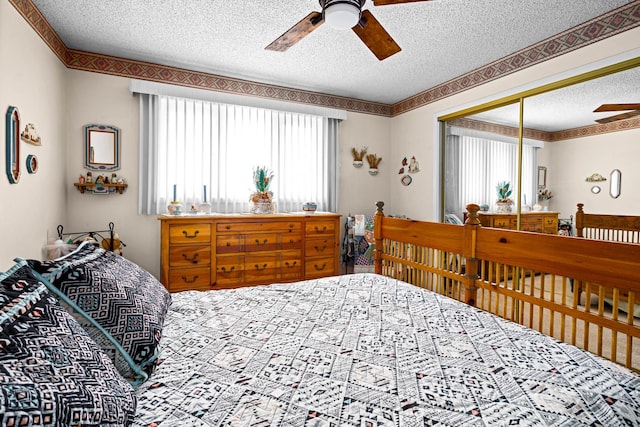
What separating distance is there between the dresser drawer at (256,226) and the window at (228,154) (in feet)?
1.63

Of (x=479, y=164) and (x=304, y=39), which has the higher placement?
(x=304, y=39)

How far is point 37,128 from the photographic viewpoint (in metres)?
2.59

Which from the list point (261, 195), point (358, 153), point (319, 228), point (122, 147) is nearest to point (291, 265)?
point (319, 228)

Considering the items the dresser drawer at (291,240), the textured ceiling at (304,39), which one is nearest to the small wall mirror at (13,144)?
the textured ceiling at (304,39)

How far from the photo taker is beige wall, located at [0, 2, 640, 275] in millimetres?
2330

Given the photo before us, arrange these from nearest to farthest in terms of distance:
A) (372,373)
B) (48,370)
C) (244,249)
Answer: (48,370) → (372,373) → (244,249)

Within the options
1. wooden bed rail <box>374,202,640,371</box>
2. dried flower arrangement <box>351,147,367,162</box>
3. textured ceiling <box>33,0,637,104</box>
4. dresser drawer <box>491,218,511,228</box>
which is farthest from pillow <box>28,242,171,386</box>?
dried flower arrangement <box>351,147,367,162</box>

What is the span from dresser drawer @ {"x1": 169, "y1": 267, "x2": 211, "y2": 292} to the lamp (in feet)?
8.35

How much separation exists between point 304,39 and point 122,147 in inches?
85.3

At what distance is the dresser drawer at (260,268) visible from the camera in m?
3.59

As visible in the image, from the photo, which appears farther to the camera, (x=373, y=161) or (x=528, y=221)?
(x=373, y=161)

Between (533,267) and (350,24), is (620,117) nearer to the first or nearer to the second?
(533,267)

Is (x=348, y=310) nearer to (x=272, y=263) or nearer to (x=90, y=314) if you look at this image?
(x=90, y=314)

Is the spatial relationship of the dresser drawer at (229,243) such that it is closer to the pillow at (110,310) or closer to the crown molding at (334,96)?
the crown molding at (334,96)
